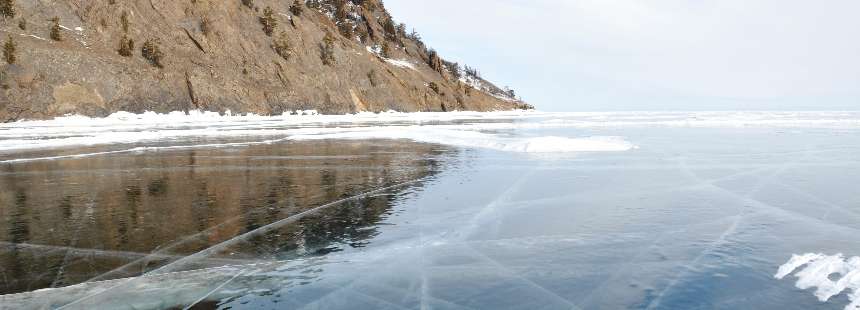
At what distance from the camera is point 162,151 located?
19.4 m

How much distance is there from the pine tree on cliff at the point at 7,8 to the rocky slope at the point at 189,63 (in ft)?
0.98

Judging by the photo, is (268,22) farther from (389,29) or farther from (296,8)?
(389,29)

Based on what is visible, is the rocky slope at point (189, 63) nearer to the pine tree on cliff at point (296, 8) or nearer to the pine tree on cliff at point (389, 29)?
the pine tree on cliff at point (296, 8)

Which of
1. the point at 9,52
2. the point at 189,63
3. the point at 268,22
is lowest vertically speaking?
the point at 9,52

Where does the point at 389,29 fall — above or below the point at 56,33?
above

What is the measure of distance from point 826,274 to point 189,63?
51.0 meters

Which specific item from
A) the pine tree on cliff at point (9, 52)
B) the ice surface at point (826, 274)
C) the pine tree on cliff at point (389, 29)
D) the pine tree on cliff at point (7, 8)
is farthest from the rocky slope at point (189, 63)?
the ice surface at point (826, 274)

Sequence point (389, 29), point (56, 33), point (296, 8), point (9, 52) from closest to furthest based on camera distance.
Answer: point (9, 52), point (56, 33), point (296, 8), point (389, 29)

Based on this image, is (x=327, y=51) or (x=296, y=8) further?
(x=296, y=8)

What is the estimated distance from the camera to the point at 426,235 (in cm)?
756

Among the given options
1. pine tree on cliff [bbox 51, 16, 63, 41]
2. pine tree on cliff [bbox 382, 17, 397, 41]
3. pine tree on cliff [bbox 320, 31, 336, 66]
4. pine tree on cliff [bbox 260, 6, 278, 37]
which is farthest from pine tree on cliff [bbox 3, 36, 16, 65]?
pine tree on cliff [bbox 382, 17, 397, 41]

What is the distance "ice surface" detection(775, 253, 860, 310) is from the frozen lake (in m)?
0.03

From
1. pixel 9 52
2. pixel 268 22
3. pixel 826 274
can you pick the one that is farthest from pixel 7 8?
pixel 826 274

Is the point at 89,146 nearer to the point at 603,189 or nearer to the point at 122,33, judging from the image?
the point at 603,189
